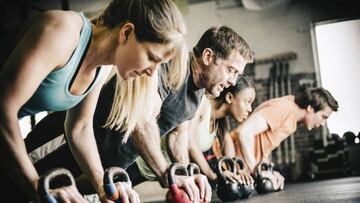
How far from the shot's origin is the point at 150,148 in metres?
1.65

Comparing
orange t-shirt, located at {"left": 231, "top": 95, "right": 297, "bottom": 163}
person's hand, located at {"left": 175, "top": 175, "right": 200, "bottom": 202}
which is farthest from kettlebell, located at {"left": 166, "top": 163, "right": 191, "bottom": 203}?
orange t-shirt, located at {"left": 231, "top": 95, "right": 297, "bottom": 163}

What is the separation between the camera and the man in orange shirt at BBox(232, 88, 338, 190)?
278 cm

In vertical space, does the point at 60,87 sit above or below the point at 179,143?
above

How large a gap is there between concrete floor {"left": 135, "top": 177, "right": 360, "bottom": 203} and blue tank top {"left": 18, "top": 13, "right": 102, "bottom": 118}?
39.1 inches

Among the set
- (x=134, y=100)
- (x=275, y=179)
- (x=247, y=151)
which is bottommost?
A: (x=275, y=179)

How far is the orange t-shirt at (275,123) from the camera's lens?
2.88 meters

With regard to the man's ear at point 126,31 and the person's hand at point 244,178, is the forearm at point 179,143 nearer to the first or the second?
the person's hand at point 244,178

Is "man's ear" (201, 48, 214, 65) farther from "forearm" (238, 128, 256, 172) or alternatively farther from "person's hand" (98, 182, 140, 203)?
"person's hand" (98, 182, 140, 203)

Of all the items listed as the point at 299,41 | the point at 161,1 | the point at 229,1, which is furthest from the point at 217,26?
the point at 161,1

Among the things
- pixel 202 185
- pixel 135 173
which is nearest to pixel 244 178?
pixel 135 173

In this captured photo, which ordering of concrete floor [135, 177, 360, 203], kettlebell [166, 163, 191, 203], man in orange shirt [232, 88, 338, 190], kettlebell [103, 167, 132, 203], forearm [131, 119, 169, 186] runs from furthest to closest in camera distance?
man in orange shirt [232, 88, 338, 190] → concrete floor [135, 177, 360, 203] → forearm [131, 119, 169, 186] → kettlebell [166, 163, 191, 203] → kettlebell [103, 167, 132, 203]

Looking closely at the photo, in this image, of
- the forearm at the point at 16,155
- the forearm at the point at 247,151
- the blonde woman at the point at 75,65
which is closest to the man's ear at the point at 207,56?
the blonde woman at the point at 75,65

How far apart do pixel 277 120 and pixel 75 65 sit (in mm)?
1900

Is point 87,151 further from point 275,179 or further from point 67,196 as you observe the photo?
point 275,179
